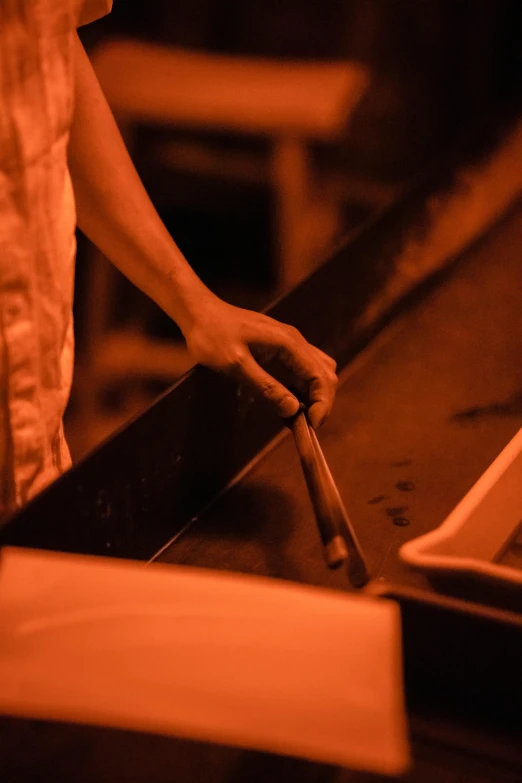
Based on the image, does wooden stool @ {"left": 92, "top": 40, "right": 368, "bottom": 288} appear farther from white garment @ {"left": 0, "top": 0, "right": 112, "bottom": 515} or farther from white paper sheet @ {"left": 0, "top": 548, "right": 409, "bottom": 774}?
white paper sheet @ {"left": 0, "top": 548, "right": 409, "bottom": 774}

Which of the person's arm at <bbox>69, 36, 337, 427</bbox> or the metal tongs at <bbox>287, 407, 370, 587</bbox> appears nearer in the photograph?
the metal tongs at <bbox>287, 407, 370, 587</bbox>

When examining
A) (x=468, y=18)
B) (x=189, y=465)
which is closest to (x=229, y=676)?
(x=189, y=465)

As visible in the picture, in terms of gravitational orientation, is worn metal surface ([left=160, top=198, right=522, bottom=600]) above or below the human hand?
below

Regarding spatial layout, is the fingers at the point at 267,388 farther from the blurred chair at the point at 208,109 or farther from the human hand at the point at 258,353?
the blurred chair at the point at 208,109

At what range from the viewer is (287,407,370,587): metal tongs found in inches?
27.9

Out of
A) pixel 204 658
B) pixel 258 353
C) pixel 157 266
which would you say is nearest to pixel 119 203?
pixel 157 266

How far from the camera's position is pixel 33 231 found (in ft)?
2.66

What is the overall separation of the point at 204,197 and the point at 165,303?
4.82ft

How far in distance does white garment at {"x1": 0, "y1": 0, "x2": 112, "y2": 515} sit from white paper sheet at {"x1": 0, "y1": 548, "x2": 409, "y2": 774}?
24 cm

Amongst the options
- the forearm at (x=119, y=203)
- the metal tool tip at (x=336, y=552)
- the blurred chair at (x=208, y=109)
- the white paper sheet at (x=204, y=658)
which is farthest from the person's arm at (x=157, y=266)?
the blurred chair at (x=208, y=109)

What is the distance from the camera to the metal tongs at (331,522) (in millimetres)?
708

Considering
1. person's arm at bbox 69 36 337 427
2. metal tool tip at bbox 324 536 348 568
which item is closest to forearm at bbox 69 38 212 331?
person's arm at bbox 69 36 337 427

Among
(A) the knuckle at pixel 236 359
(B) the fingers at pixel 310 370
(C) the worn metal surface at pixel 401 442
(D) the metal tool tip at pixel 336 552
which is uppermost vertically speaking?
(A) the knuckle at pixel 236 359

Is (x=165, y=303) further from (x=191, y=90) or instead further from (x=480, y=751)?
(x=191, y=90)
